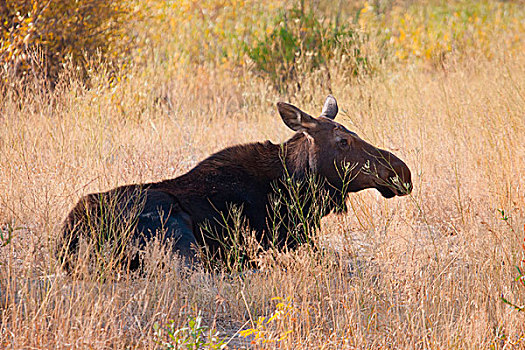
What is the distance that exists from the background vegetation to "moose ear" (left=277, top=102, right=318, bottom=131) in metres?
0.72

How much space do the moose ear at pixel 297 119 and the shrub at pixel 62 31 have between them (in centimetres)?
504

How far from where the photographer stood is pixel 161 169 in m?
7.71

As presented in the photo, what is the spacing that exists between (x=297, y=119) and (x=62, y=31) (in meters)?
6.20

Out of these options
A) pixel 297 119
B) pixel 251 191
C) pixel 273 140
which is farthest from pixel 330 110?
pixel 273 140

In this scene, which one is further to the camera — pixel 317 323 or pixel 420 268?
pixel 420 268

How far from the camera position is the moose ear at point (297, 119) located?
5957 millimetres

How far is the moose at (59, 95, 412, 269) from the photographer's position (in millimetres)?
5250

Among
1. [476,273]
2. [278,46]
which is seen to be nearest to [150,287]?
[476,273]

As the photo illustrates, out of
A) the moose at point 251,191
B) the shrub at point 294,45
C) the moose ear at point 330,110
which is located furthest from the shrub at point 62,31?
the moose at point 251,191

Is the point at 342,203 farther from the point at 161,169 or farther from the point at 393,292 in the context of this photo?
the point at 161,169

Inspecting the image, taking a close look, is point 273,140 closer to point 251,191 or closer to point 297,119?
point 297,119

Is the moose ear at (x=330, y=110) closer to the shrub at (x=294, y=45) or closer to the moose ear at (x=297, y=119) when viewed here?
the moose ear at (x=297, y=119)

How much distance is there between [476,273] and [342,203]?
4.78 feet

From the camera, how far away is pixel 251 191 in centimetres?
596
